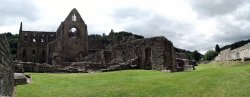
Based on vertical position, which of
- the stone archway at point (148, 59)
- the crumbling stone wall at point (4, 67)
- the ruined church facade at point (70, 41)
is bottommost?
the crumbling stone wall at point (4, 67)

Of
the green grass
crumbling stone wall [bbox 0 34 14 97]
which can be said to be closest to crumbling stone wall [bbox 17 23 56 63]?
the green grass

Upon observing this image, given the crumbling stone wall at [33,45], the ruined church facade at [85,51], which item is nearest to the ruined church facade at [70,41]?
the ruined church facade at [85,51]

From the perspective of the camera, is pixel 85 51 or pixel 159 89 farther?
pixel 85 51

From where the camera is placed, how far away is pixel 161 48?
122ft

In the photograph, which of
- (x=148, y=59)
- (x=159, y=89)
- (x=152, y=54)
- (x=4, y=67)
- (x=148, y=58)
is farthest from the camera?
(x=148, y=58)

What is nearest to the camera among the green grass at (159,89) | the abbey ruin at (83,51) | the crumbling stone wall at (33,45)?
the green grass at (159,89)

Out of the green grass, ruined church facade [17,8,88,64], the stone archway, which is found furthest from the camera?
ruined church facade [17,8,88,64]

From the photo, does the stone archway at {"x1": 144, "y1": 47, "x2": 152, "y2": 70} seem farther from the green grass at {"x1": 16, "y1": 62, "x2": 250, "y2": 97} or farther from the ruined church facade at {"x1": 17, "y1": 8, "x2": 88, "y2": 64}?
the ruined church facade at {"x1": 17, "y1": 8, "x2": 88, "y2": 64}

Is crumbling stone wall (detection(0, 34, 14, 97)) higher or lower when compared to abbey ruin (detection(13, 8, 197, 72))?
lower

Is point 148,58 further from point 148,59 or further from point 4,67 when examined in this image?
point 4,67

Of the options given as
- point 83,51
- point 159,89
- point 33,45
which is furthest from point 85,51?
point 159,89

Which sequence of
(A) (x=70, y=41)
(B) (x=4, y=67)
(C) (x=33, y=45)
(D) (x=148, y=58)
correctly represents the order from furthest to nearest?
1. (C) (x=33, y=45)
2. (A) (x=70, y=41)
3. (D) (x=148, y=58)
4. (B) (x=4, y=67)

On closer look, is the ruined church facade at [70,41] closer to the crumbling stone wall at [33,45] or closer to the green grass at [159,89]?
the crumbling stone wall at [33,45]

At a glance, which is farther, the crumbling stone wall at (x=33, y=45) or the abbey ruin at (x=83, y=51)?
the crumbling stone wall at (x=33, y=45)
